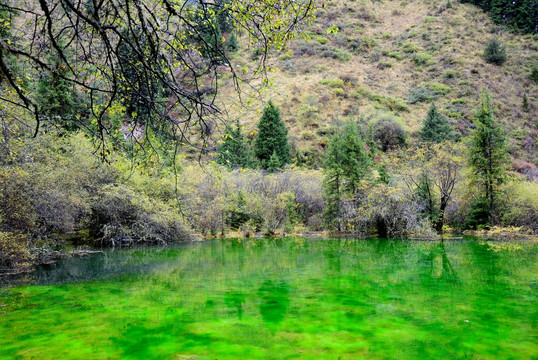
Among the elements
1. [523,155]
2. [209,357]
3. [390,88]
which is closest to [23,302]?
[209,357]

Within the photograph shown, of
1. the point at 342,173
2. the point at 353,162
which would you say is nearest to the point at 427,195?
the point at 353,162

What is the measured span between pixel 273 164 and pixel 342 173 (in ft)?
40.2

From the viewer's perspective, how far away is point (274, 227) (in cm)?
2778

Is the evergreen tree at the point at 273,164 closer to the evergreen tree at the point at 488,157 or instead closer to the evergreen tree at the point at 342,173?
the evergreen tree at the point at 342,173

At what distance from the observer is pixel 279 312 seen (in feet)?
20.9

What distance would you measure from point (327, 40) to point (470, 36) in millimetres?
22871

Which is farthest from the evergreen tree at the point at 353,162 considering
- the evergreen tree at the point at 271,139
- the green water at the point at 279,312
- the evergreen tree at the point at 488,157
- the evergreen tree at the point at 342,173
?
the green water at the point at 279,312

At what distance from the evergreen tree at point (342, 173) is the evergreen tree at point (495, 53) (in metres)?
38.5

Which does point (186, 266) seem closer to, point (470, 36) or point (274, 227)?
point (274, 227)

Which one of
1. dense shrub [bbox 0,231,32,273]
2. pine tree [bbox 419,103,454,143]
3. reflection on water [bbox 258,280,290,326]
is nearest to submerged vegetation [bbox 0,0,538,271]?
dense shrub [bbox 0,231,32,273]

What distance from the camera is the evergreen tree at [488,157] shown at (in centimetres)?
2292

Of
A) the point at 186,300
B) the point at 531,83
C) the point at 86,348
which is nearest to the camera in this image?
the point at 86,348

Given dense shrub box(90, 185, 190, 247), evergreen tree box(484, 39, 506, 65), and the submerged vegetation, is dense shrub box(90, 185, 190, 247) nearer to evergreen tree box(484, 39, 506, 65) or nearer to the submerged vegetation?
the submerged vegetation

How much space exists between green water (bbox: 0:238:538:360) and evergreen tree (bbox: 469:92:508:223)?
41.3 ft
